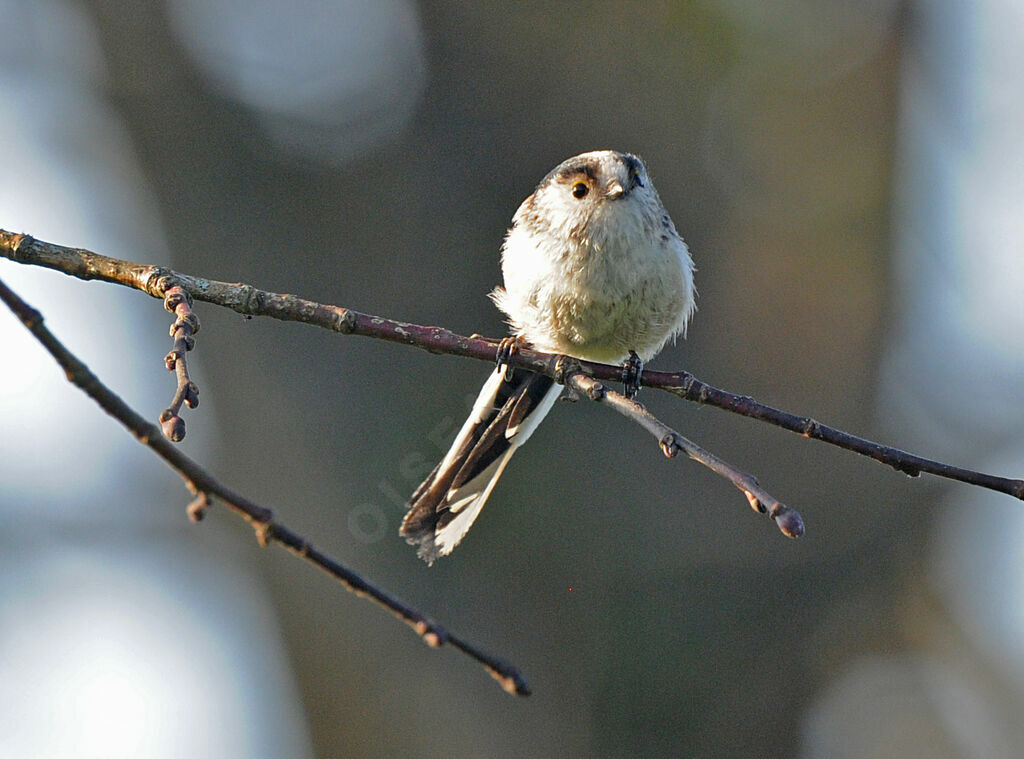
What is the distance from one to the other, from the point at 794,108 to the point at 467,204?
2.17 m

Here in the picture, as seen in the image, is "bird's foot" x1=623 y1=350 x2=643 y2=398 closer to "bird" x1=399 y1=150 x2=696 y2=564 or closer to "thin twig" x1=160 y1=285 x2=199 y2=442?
"bird" x1=399 y1=150 x2=696 y2=564

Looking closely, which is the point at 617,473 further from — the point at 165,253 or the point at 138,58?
the point at 138,58

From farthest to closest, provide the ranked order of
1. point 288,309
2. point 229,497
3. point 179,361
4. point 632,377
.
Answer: point 632,377
point 288,309
point 179,361
point 229,497

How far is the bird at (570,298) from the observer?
2873 millimetres

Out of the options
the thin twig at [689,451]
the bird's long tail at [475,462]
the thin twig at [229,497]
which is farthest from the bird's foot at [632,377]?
the thin twig at [229,497]

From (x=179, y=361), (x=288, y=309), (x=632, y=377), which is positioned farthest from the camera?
(x=632, y=377)

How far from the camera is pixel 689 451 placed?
1.64m

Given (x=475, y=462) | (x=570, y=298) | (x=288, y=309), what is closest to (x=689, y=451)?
(x=288, y=309)

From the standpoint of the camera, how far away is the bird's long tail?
2.92 m

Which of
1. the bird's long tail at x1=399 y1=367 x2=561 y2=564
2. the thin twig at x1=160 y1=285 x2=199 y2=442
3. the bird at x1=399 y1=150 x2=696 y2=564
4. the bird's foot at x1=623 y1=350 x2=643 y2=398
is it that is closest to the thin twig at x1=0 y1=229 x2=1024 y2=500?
the thin twig at x1=160 y1=285 x2=199 y2=442

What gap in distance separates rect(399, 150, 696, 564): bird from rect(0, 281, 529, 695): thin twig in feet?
5.52

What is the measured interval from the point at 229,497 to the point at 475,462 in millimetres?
2072

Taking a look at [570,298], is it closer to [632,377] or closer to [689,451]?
[632,377]

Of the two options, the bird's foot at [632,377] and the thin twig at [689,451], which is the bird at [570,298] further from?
the thin twig at [689,451]
